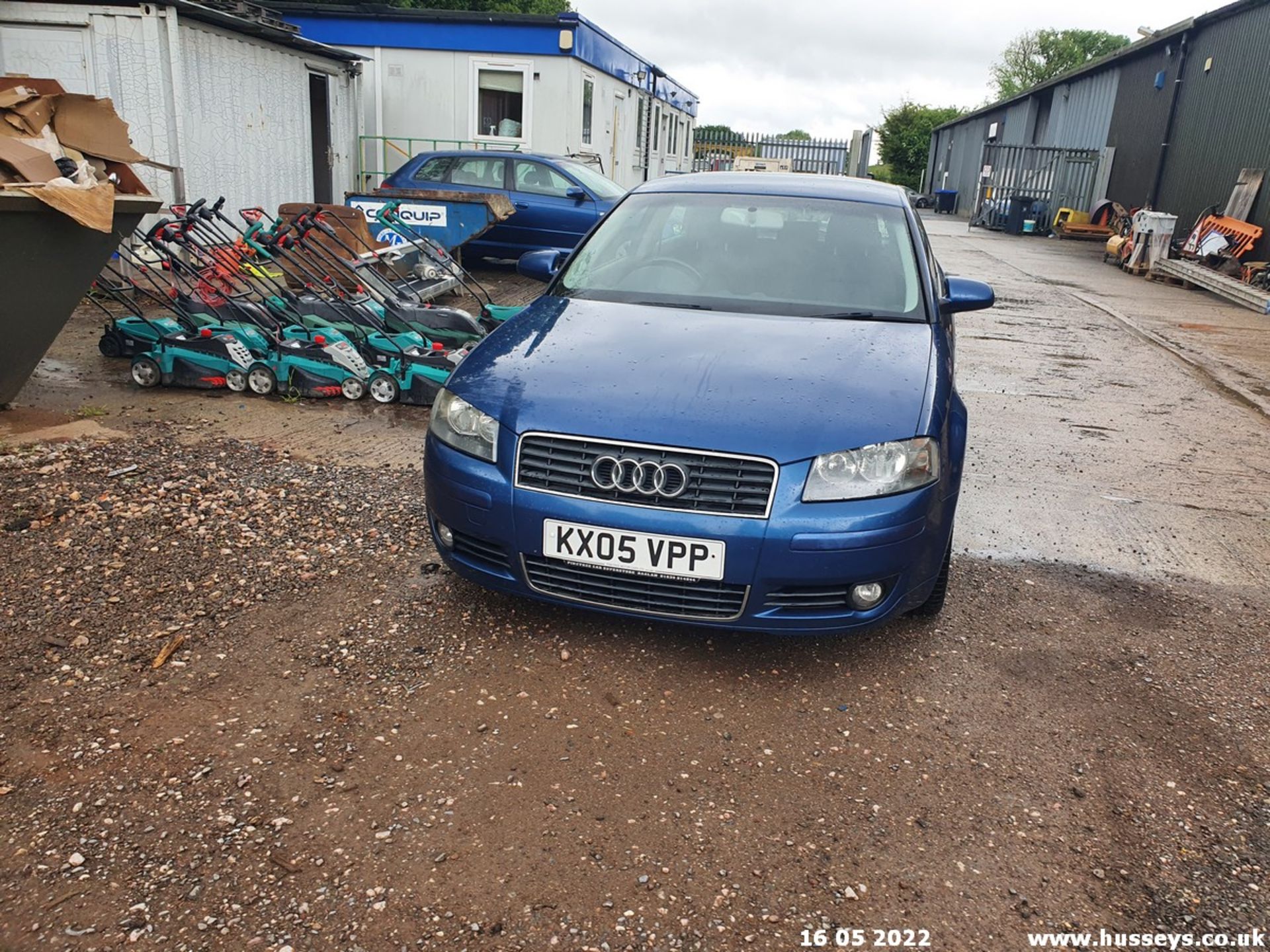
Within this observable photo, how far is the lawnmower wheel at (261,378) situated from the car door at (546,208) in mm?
6243

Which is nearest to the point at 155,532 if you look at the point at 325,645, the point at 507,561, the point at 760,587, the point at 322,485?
the point at 322,485

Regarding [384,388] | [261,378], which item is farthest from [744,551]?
[261,378]

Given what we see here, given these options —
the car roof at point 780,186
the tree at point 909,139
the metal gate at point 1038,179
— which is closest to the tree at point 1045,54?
the tree at point 909,139

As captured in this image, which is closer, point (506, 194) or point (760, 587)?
point (760, 587)

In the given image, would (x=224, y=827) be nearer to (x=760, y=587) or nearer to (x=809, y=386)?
(x=760, y=587)

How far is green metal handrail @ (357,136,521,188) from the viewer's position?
52.9 feet

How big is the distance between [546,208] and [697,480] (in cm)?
997

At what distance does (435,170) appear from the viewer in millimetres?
12641

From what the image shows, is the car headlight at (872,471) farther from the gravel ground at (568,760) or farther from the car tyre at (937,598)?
the gravel ground at (568,760)

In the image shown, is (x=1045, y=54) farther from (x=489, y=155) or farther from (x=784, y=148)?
(x=489, y=155)

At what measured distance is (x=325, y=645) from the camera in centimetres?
329

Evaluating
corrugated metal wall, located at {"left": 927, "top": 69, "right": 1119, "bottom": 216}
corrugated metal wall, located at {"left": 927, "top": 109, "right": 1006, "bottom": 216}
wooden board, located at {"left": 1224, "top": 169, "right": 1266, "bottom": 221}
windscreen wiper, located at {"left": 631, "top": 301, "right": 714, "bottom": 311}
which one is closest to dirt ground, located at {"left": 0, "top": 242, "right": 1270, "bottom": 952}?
windscreen wiper, located at {"left": 631, "top": 301, "right": 714, "bottom": 311}

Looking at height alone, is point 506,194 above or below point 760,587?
above

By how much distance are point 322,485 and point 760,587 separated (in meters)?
2.67
